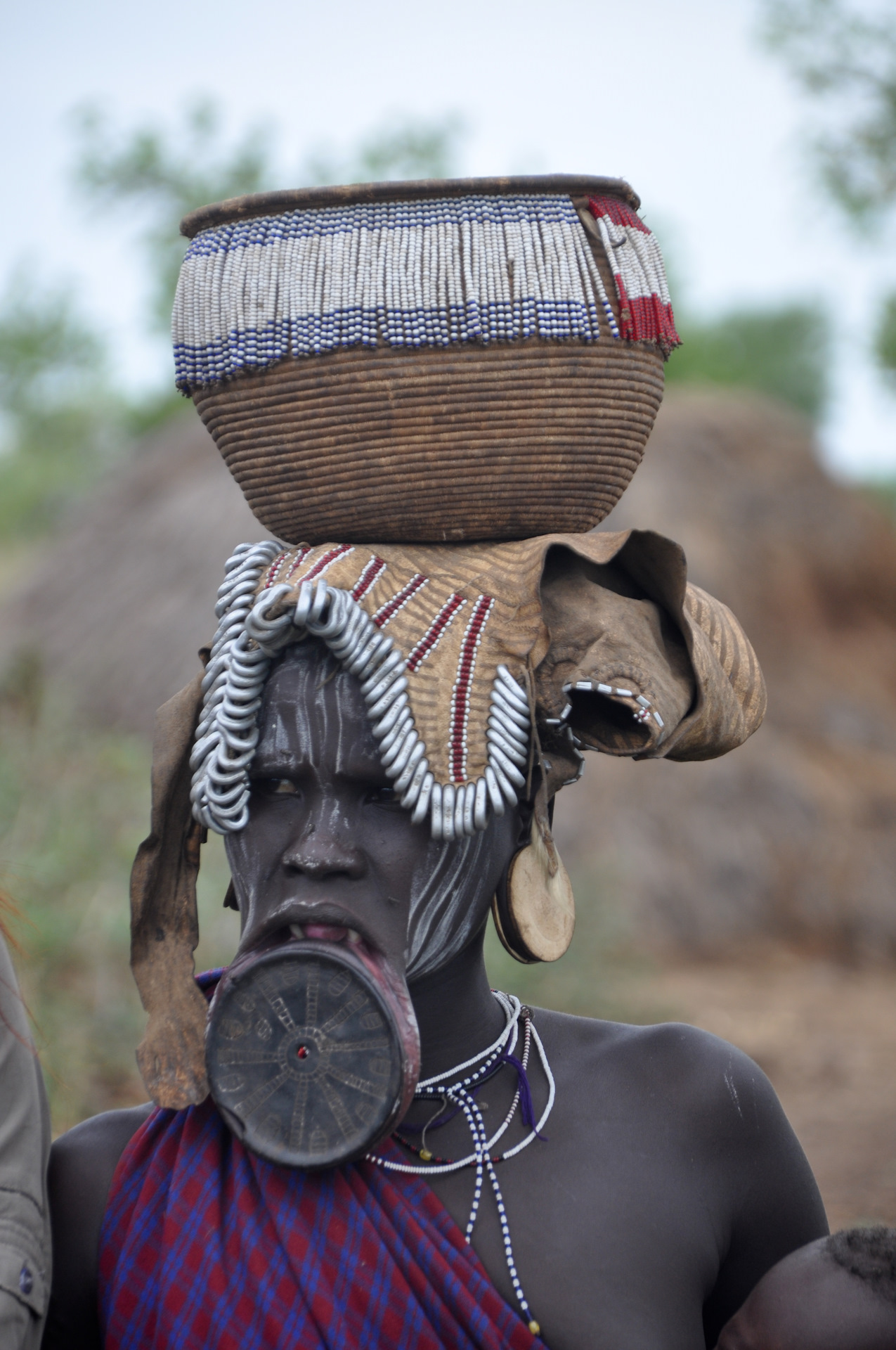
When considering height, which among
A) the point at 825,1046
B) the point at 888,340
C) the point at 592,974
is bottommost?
the point at 825,1046

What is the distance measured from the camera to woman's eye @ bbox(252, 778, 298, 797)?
154cm

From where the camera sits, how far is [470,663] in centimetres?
151

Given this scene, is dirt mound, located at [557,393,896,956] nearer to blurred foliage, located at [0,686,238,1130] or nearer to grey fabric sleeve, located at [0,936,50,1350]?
blurred foliage, located at [0,686,238,1130]

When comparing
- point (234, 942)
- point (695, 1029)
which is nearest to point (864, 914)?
point (234, 942)

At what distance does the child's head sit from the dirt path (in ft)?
11.8

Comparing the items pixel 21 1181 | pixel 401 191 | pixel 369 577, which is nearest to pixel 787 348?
pixel 401 191

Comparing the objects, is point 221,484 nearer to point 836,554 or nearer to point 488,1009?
point 836,554

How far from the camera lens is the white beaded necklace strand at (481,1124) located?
1.55 metres

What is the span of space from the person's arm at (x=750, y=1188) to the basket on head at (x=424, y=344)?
31.4 inches

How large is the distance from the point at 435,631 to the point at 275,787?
27 cm

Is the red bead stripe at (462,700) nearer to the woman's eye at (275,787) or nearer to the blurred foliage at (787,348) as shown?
the woman's eye at (275,787)

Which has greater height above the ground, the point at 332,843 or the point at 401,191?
the point at 401,191

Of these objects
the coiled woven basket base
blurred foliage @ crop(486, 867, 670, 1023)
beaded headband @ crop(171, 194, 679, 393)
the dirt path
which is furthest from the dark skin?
blurred foliage @ crop(486, 867, 670, 1023)

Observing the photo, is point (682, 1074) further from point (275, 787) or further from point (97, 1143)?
point (97, 1143)
